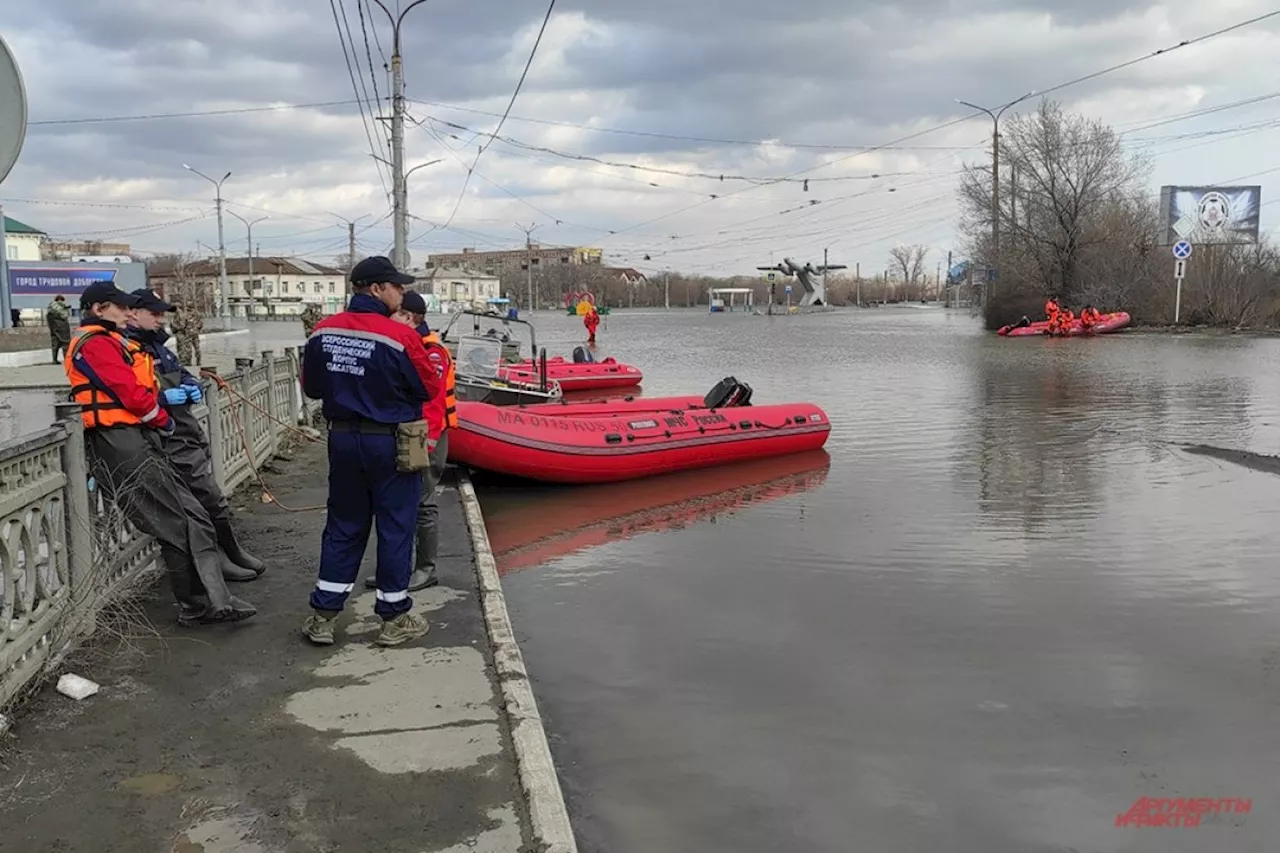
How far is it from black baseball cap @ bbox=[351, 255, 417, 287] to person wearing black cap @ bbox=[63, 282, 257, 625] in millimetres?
1063

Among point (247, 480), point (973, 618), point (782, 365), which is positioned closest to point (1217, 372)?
point (782, 365)

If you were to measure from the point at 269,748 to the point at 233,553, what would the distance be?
2.19m

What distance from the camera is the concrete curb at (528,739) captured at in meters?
3.06

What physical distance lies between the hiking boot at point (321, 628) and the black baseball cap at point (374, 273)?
1.52m

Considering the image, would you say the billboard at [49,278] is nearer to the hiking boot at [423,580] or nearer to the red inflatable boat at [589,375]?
the red inflatable boat at [589,375]

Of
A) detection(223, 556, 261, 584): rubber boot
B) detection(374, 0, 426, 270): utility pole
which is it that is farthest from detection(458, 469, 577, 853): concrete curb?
detection(374, 0, 426, 270): utility pole

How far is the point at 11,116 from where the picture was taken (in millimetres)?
3299

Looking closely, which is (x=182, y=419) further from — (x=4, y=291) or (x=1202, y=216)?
(x=1202, y=216)

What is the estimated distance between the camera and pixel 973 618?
245 inches

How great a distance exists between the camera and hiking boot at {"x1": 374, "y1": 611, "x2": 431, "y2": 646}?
180 inches

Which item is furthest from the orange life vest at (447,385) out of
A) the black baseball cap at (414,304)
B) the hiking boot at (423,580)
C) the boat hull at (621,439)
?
the boat hull at (621,439)

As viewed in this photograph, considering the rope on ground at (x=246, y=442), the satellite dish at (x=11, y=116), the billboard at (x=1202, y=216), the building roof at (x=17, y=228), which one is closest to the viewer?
the satellite dish at (x=11, y=116)

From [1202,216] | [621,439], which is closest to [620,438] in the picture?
[621,439]

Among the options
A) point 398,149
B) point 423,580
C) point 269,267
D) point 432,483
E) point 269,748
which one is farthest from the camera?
point 269,267
